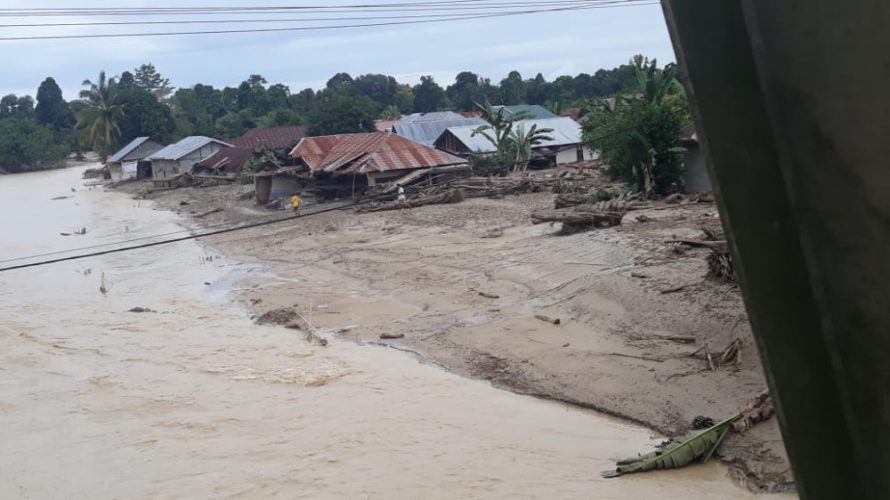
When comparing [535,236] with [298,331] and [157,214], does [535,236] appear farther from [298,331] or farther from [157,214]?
[157,214]

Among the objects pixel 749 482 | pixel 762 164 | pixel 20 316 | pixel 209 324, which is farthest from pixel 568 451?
pixel 20 316

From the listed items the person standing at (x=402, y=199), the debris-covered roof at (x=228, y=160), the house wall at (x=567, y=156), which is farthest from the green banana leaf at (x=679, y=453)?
the debris-covered roof at (x=228, y=160)

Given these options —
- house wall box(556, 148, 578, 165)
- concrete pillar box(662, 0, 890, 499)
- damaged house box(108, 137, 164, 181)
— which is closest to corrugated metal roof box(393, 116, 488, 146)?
house wall box(556, 148, 578, 165)

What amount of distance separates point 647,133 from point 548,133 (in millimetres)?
17607

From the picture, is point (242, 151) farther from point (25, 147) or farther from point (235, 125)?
point (25, 147)

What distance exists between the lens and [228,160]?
154ft

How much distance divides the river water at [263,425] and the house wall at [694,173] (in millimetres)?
12855

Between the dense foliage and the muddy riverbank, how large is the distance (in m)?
25.5

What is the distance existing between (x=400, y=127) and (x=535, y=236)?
23995mm

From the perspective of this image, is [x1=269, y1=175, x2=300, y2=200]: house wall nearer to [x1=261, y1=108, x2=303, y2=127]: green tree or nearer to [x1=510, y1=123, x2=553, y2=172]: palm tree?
[x1=510, y1=123, x2=553, y2=172]: palm tree

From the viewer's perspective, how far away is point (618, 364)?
1050 centimetres

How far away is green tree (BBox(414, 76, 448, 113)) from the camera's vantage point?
8050 centimetres

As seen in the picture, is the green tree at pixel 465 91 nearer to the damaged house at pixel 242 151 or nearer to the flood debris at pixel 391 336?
the damaged house at pixel 242 151

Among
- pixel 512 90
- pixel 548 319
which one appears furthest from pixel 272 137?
pixel 548 319
